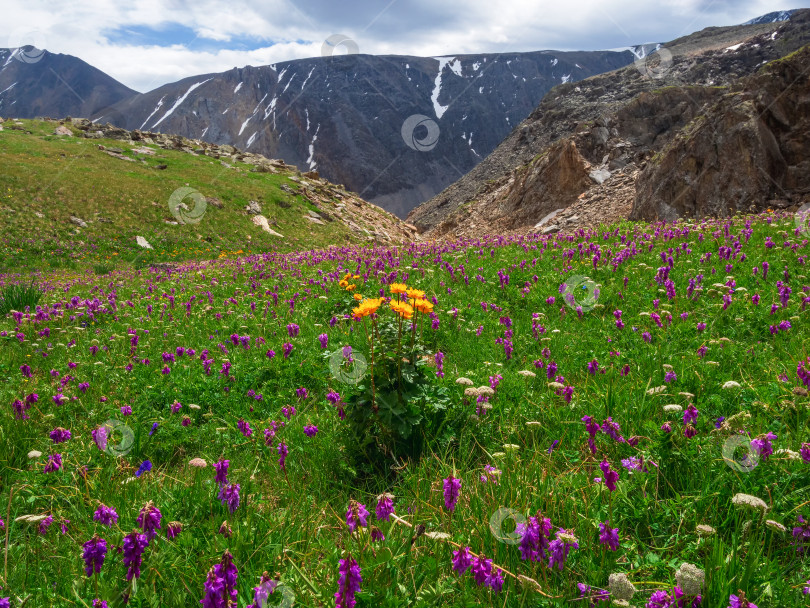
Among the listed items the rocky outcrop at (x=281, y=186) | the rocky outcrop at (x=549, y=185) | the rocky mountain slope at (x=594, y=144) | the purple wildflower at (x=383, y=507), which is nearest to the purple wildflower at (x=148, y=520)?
the purple wildflower at (x=383, y=507)

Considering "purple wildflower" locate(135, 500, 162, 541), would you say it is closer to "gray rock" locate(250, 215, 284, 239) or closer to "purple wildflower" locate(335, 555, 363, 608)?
"purple wildflower" locate(335, 555, 363, 608)

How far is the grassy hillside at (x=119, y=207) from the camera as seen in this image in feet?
80.8

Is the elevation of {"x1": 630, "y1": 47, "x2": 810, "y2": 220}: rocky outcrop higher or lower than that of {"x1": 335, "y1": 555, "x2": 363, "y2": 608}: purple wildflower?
higher

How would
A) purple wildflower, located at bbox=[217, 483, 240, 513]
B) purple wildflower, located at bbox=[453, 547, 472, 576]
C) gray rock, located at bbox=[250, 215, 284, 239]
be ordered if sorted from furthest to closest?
gray rock, located at bbox=[250, 215, 284, 239] → purple wildflower, located at bbox=[217, 483, 240, 513] → purple wildflower, located at bbox=[453, 547, 472, 576]

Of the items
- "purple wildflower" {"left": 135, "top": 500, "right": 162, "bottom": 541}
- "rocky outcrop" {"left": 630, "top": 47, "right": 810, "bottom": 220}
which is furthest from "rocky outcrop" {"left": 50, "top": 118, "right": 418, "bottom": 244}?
"purple wildflower" {"left": 135, "top": 500, "right": 162, "bottom": 541}

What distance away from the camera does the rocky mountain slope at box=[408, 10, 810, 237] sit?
31250 millimetres

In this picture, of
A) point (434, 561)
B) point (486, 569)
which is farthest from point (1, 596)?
point (486, 569)

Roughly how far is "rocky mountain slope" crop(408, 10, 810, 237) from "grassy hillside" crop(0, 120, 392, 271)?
15.0 metres

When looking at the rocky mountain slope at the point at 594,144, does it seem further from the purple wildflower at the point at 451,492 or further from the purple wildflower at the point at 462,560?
the purple wildflower at the point at 462,560

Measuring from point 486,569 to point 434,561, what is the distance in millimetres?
407

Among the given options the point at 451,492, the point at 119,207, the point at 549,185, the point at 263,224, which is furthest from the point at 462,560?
the point at 549,185

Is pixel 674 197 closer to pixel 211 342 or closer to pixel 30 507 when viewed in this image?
pixel 211 342

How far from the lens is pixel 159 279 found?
14102mm

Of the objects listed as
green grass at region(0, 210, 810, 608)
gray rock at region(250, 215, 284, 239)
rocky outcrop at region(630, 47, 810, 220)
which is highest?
rocky outcrop at region(630, 47, 810, 220)
